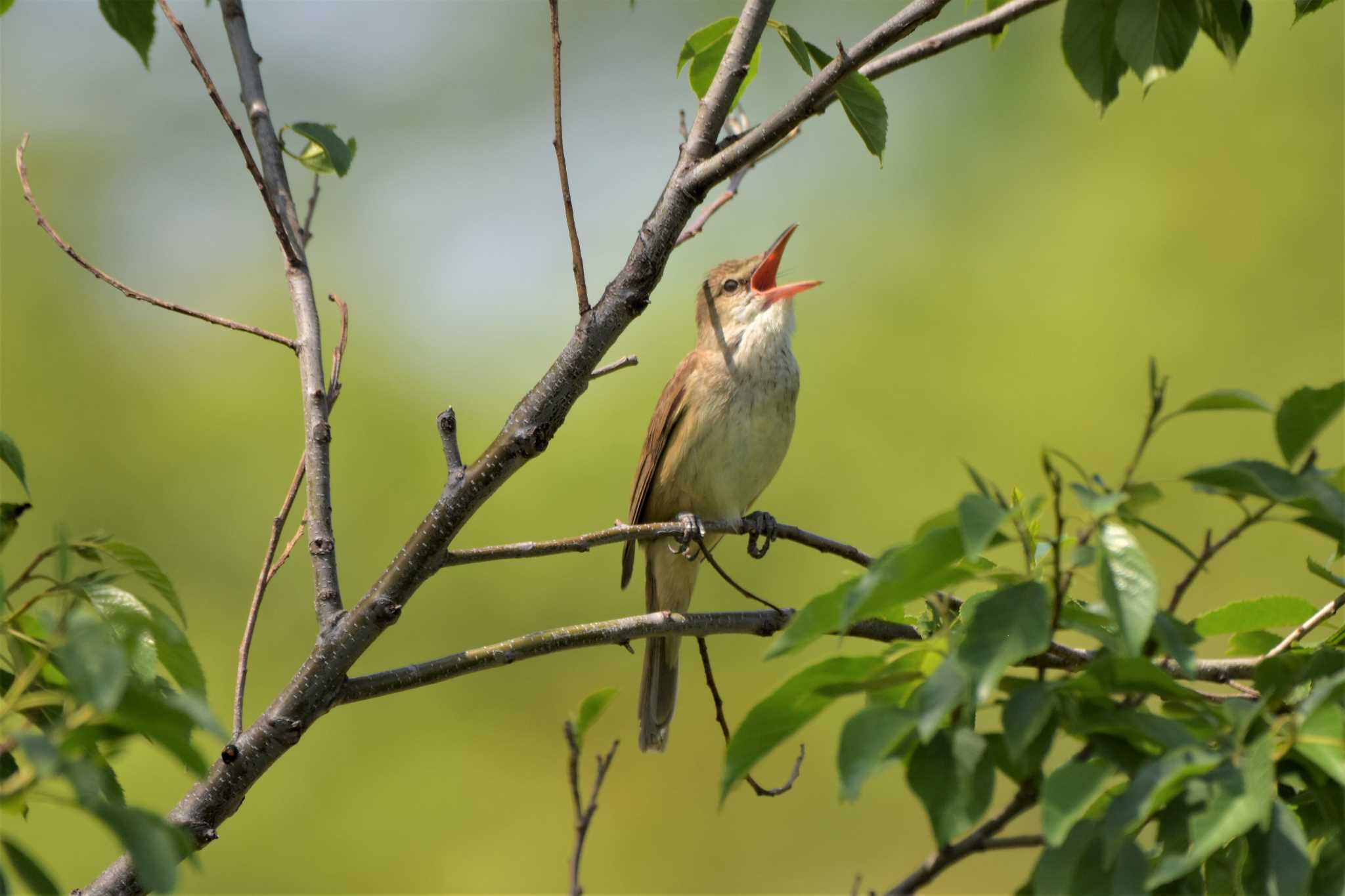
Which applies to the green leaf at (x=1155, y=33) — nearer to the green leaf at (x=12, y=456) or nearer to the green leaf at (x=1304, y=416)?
the green leaf at (x=1304, y=416)

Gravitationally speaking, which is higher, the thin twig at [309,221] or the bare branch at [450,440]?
the thin twig at [309,221]

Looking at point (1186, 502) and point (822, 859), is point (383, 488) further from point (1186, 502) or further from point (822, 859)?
point (1186, 502)

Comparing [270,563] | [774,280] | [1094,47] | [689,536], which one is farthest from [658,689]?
[1094,47]

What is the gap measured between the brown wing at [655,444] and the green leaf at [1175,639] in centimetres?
327

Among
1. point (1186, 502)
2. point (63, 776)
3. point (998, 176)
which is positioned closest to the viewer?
point (63, 776)

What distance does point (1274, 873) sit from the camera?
1.21m

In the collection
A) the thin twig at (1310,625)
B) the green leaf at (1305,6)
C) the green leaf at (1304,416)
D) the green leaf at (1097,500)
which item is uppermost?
the green leaf at (1305,6)

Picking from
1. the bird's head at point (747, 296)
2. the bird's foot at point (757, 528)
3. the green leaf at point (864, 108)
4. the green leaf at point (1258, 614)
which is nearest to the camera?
the green leaf at point (1258, 614)

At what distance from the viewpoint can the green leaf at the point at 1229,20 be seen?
1.88 metres

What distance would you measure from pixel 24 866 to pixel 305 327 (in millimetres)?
1616

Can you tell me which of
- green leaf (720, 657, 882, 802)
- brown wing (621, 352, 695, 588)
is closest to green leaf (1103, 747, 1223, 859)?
green leaf (720, 657, 882, 802)

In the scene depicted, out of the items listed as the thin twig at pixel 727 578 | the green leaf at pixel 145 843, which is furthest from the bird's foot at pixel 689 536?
the green leaf at pixel 145 843

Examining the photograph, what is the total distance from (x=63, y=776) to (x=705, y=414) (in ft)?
11.5

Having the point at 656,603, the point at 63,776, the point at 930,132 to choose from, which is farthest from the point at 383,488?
the point at 63,776
